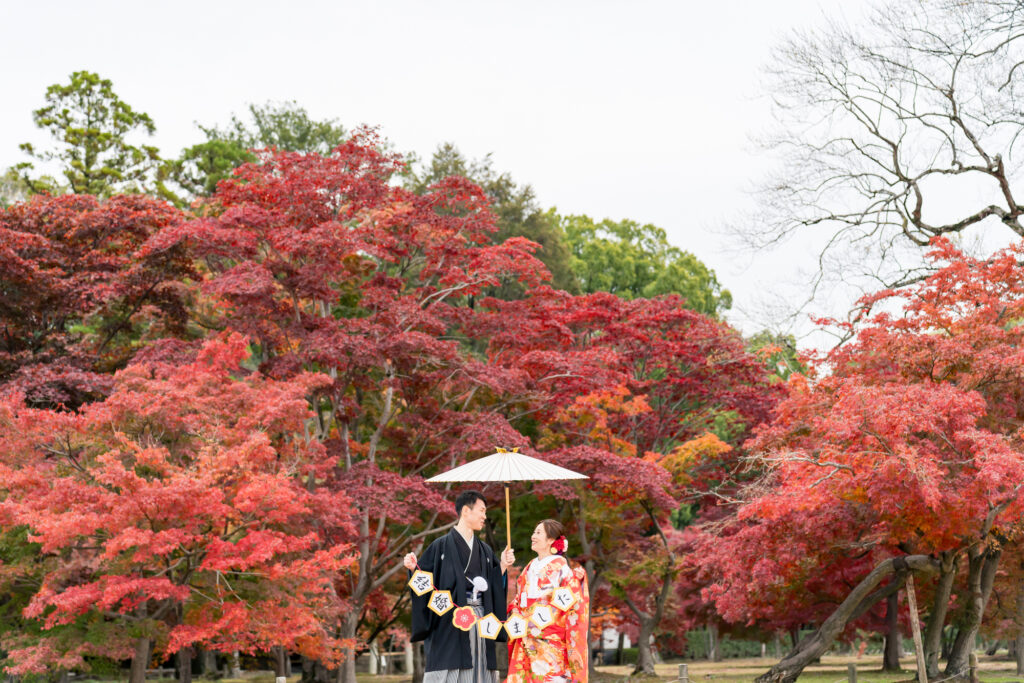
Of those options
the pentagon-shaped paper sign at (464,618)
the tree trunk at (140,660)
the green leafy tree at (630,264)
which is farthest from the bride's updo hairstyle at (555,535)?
the green leafy tree at (630,264)

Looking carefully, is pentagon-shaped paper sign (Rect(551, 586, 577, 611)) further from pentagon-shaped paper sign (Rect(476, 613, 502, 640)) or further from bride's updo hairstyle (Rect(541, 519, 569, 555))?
pentagon-shaped paper sign (Rect(476, 613, 502, 640))

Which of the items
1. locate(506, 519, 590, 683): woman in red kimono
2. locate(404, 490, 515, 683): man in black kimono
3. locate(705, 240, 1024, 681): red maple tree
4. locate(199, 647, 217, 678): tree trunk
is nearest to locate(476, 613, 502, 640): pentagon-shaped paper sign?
locate(404, 490, 515, 683): man in black kimono

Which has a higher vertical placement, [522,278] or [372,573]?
[522,278]

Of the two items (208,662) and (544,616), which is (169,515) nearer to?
(544,616)

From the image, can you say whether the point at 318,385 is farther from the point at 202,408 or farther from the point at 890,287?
the point at 890,287

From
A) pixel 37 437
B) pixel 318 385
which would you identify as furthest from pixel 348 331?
pixel 37 437

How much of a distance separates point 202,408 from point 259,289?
→ 229cm

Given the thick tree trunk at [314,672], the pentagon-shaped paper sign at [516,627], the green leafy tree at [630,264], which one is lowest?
the thick tree trunk at [314,672]

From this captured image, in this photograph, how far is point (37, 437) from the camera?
11.0 meters

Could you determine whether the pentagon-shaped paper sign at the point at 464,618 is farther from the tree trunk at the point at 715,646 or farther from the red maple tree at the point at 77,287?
the tree trunk at the point at 715,646

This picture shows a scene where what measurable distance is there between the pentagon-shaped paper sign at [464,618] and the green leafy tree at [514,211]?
18.8 m

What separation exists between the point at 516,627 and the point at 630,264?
24.0 meters

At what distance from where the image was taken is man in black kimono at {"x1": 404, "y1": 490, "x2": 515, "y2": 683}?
5.86 meters

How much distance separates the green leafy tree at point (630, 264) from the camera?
29453 millimetres
